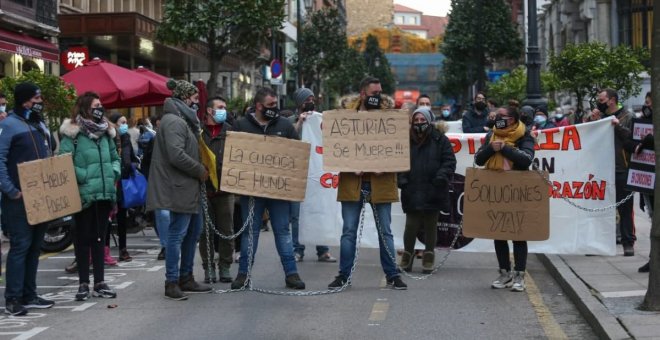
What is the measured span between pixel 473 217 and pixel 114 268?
4428 mm

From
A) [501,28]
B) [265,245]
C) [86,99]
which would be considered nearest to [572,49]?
[265,245]

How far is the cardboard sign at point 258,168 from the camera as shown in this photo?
33.5 ft

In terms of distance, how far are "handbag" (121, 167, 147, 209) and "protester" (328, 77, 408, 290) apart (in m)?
4.19

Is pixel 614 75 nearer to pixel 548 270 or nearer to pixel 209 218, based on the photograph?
pixel 548 270

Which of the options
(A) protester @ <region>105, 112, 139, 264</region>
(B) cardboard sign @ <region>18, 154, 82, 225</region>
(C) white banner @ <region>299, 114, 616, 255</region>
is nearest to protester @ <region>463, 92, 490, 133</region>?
(C) white banner @ <region>299, 114, 616, 255</region>

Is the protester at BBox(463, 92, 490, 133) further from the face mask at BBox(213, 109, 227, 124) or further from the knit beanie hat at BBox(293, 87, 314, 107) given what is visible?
the face mask at BBox(213, 109, 227, 124)

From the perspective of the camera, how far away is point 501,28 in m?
56.7

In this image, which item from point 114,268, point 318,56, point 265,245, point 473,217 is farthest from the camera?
point 318,56

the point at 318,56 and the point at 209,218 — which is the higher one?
the point at 318,56

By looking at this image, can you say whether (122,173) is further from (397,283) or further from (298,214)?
(397,283)

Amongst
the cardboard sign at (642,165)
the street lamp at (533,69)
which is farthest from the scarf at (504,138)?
the street lamp at (533,69)

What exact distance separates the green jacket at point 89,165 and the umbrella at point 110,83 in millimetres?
8197

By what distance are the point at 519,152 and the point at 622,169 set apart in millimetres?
2882

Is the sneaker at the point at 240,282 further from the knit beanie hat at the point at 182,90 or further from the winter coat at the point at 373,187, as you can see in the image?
the knit beanie hat at the point at 182,90
